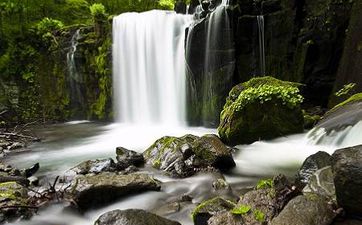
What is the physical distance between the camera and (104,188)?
561 centimetres

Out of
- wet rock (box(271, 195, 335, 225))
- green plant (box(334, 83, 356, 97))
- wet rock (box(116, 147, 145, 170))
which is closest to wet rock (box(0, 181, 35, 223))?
wet rock (box(116, 147, 145, 170))

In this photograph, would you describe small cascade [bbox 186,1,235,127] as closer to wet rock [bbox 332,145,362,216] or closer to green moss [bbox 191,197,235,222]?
green moss [bbox 191,197,235,222]

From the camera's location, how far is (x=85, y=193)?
18.1 feet

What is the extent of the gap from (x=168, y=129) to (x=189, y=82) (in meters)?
2.19

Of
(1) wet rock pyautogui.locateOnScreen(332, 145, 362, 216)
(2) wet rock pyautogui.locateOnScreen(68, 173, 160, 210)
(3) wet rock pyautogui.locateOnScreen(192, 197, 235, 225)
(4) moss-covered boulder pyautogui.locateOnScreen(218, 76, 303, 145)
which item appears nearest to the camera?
(1) wet rock pyautogui.locateOnScreen(332, 145, 362, 216)

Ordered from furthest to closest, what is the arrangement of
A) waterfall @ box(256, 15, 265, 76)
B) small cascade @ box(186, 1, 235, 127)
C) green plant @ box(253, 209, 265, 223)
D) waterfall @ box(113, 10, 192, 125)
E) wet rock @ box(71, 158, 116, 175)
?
waterfall @ box(113, 10, 192, 125), small cascade @ box(186, 1, 235, 127), waterfall @ box(256, 15, 265, 76), wet rock @ box(71, 158, 116, 175), green plant @ box(253, 209, 265, 223)

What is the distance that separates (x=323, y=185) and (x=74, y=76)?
17915 millimetres

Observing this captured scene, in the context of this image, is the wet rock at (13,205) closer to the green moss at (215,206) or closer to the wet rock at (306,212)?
the green moss at (215,206)

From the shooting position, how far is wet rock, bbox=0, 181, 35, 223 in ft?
16.9

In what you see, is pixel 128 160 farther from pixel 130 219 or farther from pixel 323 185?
pixel 323 185

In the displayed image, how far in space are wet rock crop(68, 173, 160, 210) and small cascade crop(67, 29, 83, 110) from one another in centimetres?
1503

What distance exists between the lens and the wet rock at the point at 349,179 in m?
3.44

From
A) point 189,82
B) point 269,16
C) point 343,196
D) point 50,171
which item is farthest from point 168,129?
point 343,196

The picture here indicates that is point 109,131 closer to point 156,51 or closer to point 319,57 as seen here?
point 156,51
